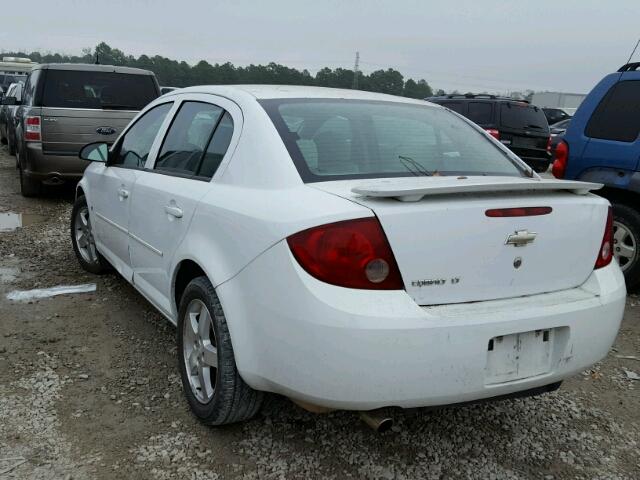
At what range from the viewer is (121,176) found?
3984 mm

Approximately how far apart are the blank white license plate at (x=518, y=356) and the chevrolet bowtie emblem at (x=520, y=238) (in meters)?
0.35

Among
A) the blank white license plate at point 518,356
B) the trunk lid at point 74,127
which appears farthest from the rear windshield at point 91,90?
the blank white license plate at point 518,356

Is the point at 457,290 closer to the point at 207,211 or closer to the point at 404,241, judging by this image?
the point at 404,241

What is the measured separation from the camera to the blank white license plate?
7.37 ft

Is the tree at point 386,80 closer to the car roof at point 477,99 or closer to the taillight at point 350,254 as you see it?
the car roof at point 477,99

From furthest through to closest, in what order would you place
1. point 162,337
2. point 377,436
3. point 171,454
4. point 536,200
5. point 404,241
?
1. point 162,337
2. point 377,436
3. point 171,454
4. point 536,200
5. point 404,241

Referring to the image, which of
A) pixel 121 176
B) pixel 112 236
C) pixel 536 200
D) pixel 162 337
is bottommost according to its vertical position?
pixel 162 337

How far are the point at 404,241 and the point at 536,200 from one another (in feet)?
2.15

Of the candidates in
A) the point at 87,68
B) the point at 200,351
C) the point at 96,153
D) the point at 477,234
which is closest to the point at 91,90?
the point at 87,68

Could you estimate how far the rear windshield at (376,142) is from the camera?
8.68ft

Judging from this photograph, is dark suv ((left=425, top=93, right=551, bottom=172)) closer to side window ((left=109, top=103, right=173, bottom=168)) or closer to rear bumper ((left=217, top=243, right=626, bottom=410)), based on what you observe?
side window ((left=109, top=103, right=173, bottom=168))

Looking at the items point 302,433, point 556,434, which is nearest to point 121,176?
point 302,433

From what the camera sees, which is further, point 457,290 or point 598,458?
point 598,458

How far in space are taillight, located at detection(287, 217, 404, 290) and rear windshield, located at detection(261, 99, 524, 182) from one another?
15.6 inches
